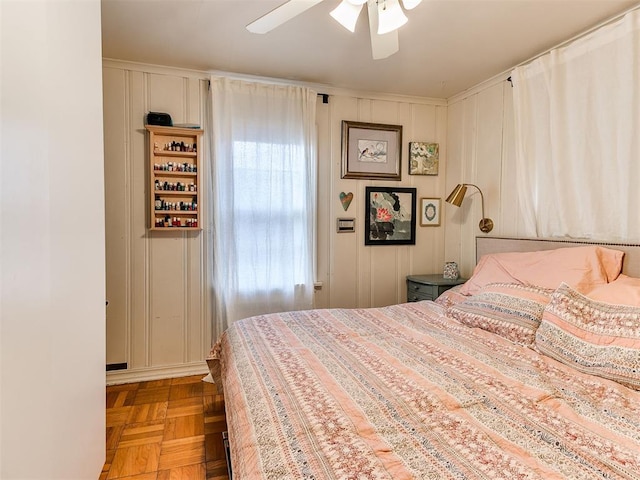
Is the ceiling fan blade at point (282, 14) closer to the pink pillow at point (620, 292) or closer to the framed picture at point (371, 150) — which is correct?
the framed picture at point (371, 150)

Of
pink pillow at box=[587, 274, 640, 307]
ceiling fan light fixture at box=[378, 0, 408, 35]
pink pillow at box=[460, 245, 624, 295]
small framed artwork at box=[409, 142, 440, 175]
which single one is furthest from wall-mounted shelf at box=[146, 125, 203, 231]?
pink pillow at box=[587, 274, 640, 307]

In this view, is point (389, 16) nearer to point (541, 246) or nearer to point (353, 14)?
point (353, 14)

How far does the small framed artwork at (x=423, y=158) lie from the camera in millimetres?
3518

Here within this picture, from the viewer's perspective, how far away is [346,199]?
3.36m

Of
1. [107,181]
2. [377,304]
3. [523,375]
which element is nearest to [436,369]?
[523,375]

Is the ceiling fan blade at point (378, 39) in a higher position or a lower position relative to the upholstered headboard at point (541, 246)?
higher

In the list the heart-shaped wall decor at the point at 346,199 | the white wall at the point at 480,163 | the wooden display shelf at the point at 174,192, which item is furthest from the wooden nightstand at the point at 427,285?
the wooden display shelf at the point at 174,192

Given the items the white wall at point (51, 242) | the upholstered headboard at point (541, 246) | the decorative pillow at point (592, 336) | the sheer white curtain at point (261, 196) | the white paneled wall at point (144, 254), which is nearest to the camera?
the white wall at point (51, 242)

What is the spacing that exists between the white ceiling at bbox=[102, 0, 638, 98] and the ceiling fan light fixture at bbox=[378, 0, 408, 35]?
15.9 inches

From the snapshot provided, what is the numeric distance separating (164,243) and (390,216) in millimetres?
2083

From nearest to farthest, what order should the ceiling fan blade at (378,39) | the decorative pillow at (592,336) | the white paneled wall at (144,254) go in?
the decorative pillow at (592,336)
the ceiling fan blade at (378,39)
the white paneled wall at (144,254)

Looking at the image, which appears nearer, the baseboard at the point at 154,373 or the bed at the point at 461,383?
the bed at the point at 461,383

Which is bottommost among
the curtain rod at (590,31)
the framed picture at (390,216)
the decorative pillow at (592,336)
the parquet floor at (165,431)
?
the parquet floor at (165,431)

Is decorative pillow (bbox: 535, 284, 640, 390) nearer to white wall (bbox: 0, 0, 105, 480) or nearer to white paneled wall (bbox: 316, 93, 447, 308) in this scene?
white paneled wall (bbox: 316, 93, 447, 308)
